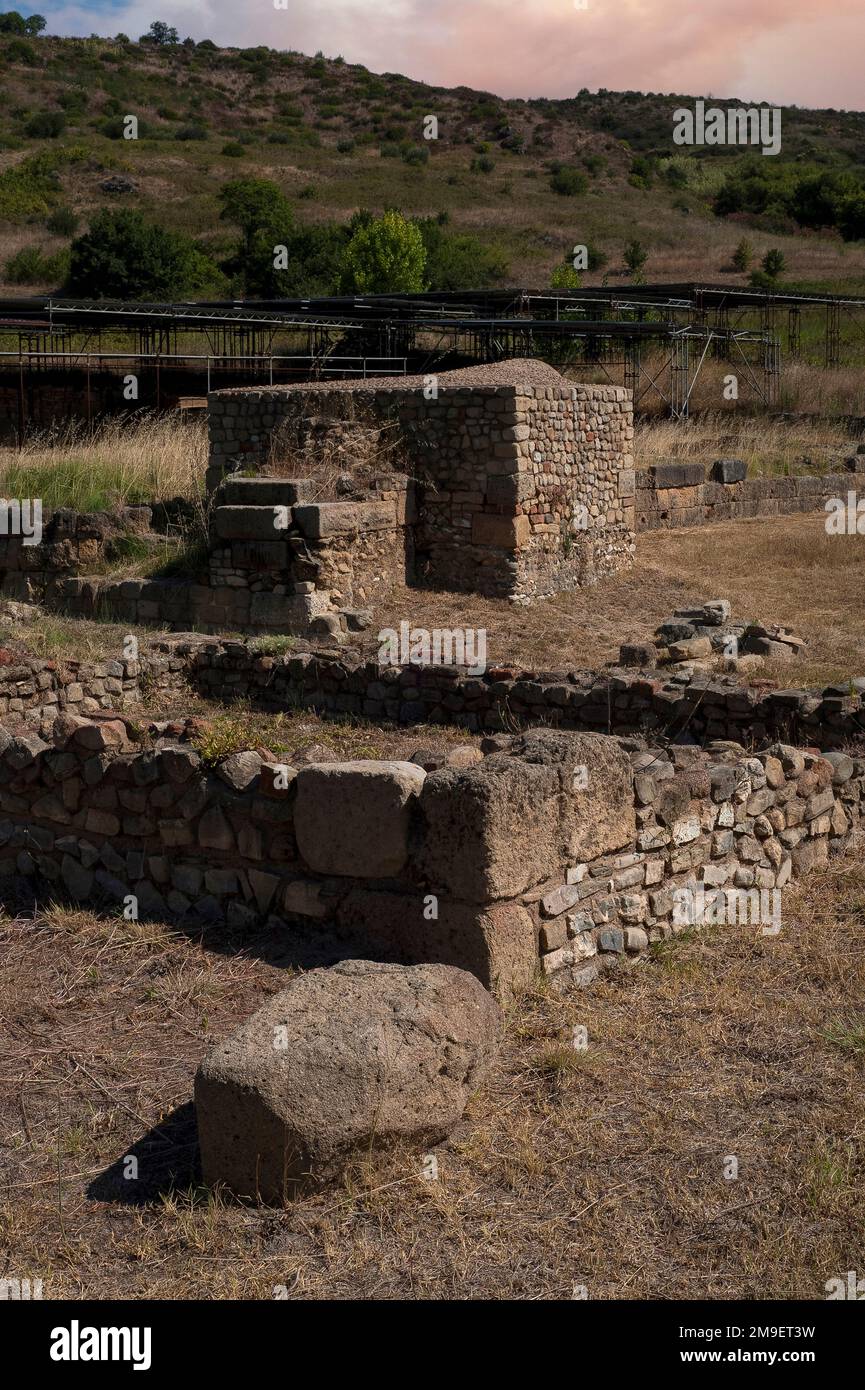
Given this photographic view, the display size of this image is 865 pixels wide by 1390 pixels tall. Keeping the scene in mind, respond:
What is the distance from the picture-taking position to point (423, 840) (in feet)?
15.2

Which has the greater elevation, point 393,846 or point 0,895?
point 393,846

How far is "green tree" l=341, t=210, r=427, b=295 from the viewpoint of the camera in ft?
122

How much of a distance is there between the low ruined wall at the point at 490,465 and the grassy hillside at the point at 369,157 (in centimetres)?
2980

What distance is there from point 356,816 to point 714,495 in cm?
1576

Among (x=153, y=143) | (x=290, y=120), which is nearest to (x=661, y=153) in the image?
(x=290, y=120)

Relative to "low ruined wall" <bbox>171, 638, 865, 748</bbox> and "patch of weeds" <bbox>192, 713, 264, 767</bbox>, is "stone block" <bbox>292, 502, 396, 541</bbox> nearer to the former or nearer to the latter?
"low ruined wall" <bbox>171, 638, 865, 748</bbox>

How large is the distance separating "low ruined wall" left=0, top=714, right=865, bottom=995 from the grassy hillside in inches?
1544

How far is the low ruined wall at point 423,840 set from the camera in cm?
457

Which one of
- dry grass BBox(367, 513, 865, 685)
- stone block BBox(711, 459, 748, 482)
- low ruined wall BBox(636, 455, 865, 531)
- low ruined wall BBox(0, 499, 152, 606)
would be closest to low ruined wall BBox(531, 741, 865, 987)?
dry grass BBox(367, 513, 865, 685)

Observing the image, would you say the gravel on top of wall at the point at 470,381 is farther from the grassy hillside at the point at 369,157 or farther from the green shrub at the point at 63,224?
the green shrub at the point at 63,224

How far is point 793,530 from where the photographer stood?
60.9 feet

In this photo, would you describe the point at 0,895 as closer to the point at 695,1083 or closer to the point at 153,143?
the point at 695,1083

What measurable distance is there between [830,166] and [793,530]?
59.4 meters

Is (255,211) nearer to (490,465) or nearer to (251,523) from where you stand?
(490,465)
